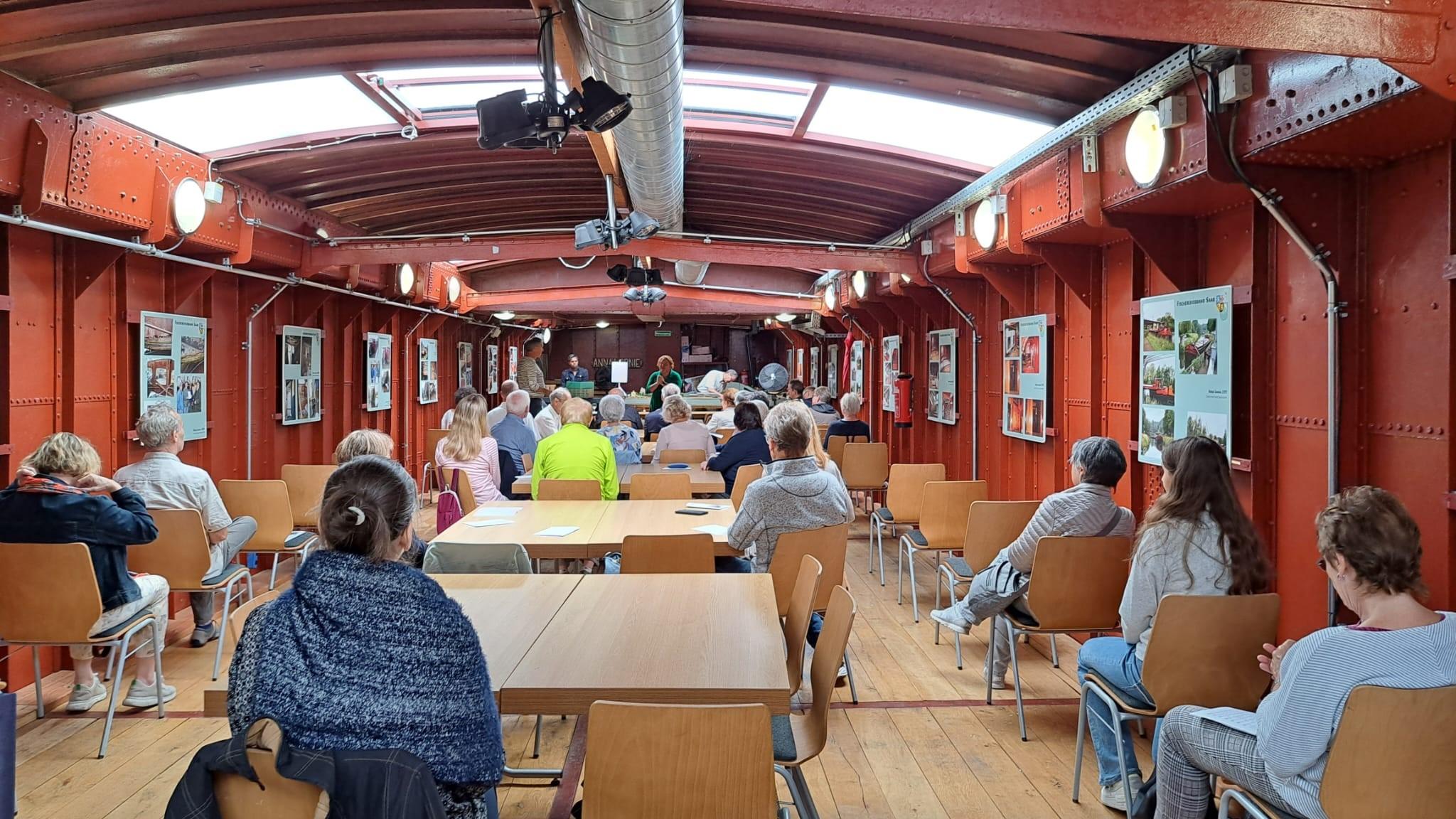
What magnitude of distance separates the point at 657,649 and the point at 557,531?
2.04m

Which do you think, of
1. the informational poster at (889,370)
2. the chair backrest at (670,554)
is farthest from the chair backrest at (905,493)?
the informational poster at (889,370)

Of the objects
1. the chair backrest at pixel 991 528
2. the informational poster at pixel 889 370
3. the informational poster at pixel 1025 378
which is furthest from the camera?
the informational poster at pixel 889 370

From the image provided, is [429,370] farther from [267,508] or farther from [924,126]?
[924,126]

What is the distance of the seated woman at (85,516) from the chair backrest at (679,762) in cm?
301

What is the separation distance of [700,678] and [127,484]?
13.0 feet

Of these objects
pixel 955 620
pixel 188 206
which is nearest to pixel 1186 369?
pixel 955 620

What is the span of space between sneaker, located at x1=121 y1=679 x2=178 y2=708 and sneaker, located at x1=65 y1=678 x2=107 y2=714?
0.37 feet

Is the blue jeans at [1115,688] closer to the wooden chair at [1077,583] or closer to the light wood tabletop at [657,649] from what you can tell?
the wooden chair at [1077,583]

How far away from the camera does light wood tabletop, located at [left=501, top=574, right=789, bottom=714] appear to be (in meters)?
2.32

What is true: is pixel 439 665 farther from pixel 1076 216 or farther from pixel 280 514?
pixel 280 514

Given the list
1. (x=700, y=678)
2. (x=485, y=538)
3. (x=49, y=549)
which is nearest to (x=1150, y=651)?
(x=700, y=678)

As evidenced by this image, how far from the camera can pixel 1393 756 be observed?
81.9 inches

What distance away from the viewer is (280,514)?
5.78m

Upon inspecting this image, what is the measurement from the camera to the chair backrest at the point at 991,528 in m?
4.92
